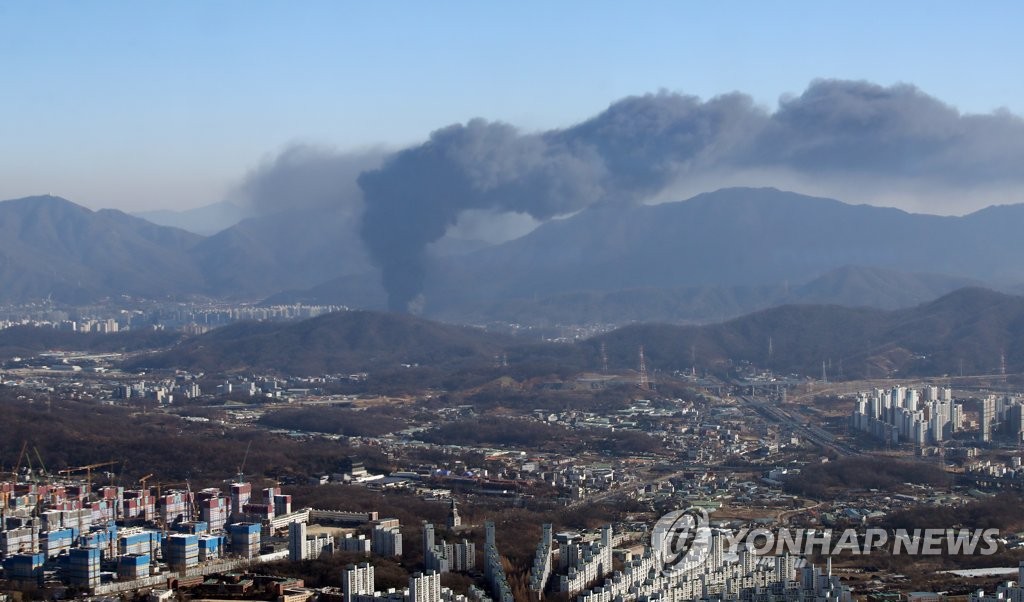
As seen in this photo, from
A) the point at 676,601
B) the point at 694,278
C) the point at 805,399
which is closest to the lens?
the point at 676,601

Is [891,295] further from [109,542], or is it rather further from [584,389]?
[109,542]

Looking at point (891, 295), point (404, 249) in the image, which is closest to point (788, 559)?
point (404, 249)

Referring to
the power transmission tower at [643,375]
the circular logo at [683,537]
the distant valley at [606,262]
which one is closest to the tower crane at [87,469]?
the circular logo at [683,537]

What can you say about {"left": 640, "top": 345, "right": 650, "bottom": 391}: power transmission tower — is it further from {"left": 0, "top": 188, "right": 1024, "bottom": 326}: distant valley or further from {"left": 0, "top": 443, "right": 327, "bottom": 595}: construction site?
{"left": 0, "top": 188, "right": 1024, "bottom": 326}: distant valley

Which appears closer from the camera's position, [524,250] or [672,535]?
[672,535]

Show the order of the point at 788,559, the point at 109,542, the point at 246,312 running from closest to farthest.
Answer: the point at 788,559 < the point at 109,542 < the point at 246,312

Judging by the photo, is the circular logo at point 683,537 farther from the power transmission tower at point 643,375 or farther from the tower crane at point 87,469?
the power transmission tower at point 643,375

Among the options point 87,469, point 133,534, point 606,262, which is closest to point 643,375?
point 87,469

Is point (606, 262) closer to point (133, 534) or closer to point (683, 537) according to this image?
point (683, 537)
